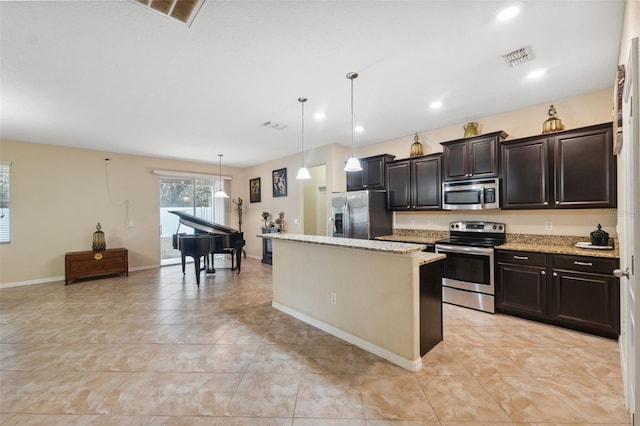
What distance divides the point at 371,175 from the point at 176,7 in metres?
3.75

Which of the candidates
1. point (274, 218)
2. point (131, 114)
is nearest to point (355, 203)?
point (274, 218)

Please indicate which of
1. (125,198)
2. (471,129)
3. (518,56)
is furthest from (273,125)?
(125,198)

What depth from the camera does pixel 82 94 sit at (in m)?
2.96

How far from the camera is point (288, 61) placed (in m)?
2.39

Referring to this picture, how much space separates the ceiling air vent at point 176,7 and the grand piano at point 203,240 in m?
3.75

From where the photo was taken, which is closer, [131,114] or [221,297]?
[131,114]

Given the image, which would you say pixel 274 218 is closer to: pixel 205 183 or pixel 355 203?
pixel 205 183

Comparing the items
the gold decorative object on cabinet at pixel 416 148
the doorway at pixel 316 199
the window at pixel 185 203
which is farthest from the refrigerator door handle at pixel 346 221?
the window at pixel 185 203

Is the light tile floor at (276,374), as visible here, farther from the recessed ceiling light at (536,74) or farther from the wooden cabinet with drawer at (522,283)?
the recessed ceiling light at (536,74)

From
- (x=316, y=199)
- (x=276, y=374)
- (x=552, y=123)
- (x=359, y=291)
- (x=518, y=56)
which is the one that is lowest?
(x=276, y=374)

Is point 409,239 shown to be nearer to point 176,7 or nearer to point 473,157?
point 473,157

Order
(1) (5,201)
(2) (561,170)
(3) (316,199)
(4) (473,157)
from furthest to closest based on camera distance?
(3) (316,199) < (1) (5,201) < (4) (473,157) < (2) (561,170)

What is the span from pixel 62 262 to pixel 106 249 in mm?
734

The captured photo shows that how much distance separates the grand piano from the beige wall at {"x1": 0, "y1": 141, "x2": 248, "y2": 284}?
1.38 m
